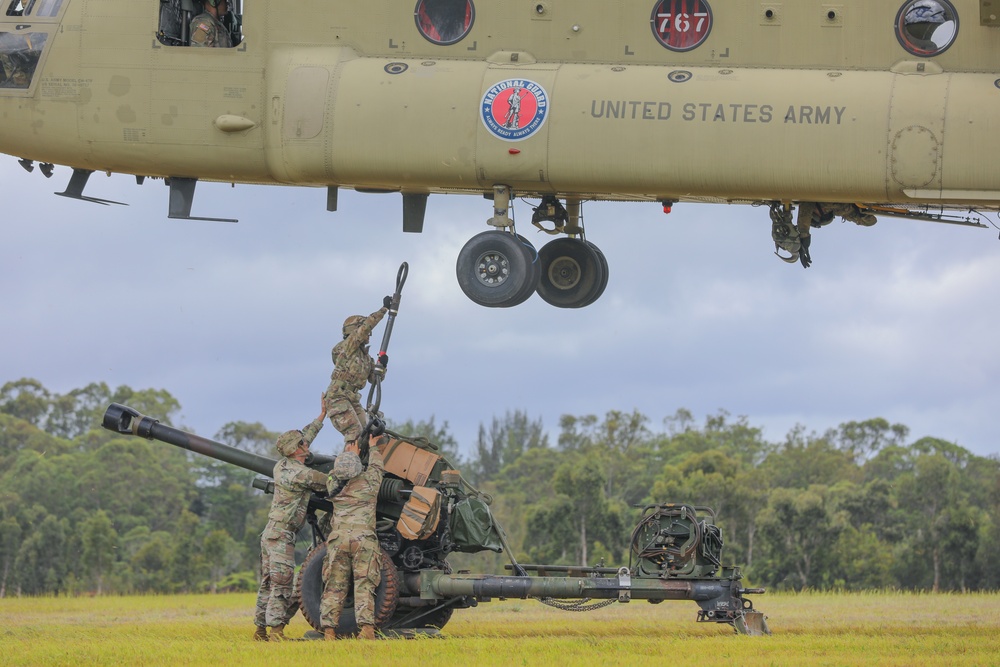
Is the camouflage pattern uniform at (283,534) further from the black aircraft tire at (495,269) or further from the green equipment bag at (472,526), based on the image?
the black aircraft tire at (495,269)

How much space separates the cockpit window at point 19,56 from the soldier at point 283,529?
6030 mm

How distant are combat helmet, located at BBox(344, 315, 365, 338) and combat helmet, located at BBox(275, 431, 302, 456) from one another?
1238 millimetres

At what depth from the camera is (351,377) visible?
14.7m

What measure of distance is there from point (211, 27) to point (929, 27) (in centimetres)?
774

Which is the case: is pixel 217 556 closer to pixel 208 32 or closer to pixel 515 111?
pixel 208 32

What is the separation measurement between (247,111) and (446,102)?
7.48 feet

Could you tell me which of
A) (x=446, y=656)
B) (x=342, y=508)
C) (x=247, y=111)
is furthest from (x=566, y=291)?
(x=446, y=656)

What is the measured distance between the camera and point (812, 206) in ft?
56.4

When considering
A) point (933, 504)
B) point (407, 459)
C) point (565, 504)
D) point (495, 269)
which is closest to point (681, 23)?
point (495, 269)

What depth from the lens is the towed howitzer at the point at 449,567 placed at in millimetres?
14062

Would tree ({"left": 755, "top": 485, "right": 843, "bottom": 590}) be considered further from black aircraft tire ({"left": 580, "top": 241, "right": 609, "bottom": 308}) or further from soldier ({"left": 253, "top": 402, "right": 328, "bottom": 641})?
soldier ({"left": 253, "top": 402, "right": 328, "bottom": 641})

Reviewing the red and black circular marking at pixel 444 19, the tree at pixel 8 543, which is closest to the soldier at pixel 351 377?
the red and black circular marking at pixel 444 19

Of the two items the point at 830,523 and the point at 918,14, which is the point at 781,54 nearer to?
the point at 918,14

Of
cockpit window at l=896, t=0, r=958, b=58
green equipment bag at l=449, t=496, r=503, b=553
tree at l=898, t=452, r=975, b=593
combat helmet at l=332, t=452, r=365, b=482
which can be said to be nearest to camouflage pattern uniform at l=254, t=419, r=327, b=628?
combat helmet at l=332, t=452, r=365, b=482
